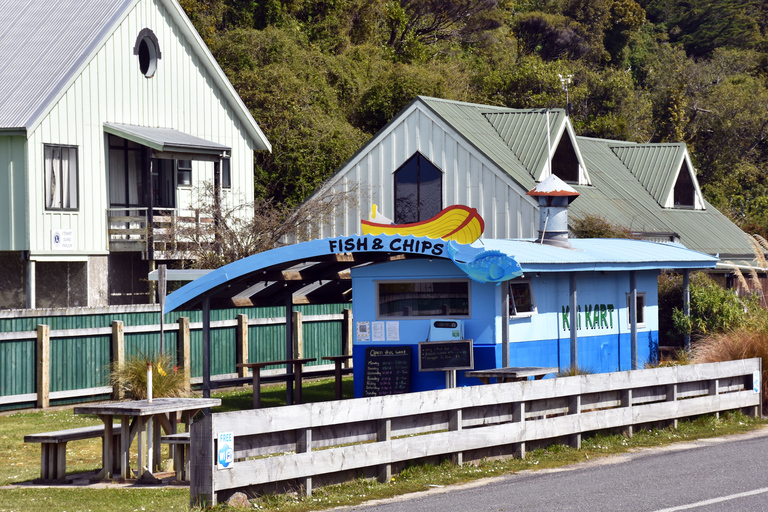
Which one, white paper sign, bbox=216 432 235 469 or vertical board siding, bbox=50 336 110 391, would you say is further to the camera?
vertical board siding, bbox=50 336 110 391

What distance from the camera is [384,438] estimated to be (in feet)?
36.3

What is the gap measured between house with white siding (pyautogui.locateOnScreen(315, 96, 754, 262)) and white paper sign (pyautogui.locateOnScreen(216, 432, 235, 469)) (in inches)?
773

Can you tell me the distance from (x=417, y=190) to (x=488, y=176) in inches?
100

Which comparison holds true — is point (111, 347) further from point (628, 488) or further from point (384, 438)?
point (628, 488)

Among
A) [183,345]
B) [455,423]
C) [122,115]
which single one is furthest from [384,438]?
[122,115]

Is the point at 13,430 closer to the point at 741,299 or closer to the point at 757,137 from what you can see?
the point at 741,299

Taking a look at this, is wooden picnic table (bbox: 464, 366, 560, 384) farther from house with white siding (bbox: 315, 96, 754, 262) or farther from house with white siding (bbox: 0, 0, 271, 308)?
house with white siding (bbox: 0, 0, 271, 308)

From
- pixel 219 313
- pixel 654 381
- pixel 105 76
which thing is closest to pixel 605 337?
pixel 654 381

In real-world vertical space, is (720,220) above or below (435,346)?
above

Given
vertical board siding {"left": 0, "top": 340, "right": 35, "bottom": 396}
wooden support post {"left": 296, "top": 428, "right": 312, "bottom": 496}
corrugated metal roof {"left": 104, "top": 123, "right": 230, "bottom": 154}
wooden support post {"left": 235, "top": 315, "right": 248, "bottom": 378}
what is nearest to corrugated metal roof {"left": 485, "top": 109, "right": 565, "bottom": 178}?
corrugated metal roof {"left": 104, "top": 123, "right": 230, "bottom": 154}

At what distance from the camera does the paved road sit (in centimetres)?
947

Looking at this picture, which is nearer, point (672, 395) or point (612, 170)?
point (672, 395)

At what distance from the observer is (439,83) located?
42781 mm

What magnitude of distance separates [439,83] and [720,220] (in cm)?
1289
